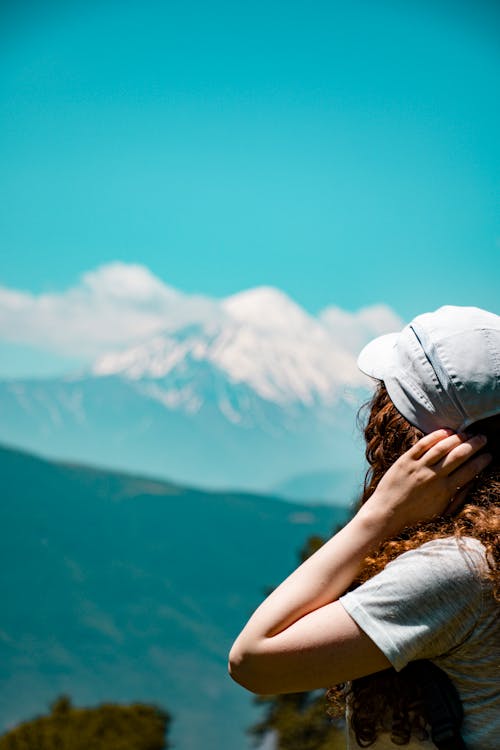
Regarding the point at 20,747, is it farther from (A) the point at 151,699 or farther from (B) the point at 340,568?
(A) the point at 151,699

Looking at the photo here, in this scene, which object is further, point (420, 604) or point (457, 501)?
point (457, 501)

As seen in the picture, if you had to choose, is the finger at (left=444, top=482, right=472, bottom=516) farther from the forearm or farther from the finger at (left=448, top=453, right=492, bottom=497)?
the forearm

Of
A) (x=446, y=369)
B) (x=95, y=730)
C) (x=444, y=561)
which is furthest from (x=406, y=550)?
(x=95, y=730)

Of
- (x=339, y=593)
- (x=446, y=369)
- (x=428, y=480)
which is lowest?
(x=339, y=593)

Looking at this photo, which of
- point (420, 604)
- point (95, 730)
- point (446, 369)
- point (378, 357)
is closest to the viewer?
point (420, 604)

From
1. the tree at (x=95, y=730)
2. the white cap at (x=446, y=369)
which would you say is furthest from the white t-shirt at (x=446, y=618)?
the tree at (x=95, y=730)

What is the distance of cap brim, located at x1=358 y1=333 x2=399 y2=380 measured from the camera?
62.2 inches

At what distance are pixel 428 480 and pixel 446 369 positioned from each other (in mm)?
198

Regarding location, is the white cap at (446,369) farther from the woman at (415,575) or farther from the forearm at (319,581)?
the forearm at (319,581)

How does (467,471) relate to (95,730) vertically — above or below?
below

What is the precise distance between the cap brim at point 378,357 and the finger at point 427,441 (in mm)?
139

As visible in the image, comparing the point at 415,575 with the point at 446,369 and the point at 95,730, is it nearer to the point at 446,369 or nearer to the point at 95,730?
the point at 446,369

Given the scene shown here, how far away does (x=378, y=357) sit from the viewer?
162 cm

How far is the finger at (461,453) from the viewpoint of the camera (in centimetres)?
147
